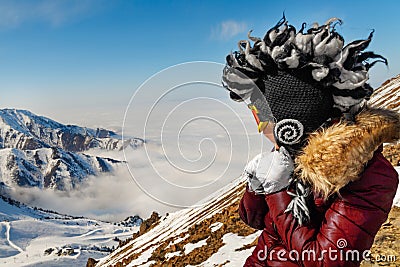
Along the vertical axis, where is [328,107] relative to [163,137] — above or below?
below

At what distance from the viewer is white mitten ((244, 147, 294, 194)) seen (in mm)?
2557

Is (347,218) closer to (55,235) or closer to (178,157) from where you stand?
(178,157)

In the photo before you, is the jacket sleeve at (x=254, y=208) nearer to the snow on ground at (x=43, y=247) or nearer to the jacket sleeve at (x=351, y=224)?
the jacket sleeve at (x=351, y=224)

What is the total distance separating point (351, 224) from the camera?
2.39 m

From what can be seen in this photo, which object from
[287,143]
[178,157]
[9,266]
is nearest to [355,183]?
[287,143]

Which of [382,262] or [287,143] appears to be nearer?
[287,143]

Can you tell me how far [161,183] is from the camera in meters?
3.05

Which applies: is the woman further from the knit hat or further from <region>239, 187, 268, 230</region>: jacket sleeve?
<region>239, 187, 268, 230</region>: jacket sleeve

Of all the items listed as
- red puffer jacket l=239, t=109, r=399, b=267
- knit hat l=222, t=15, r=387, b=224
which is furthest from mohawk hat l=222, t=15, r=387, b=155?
red puffer jacket l=239, t=109, r=399, b=267

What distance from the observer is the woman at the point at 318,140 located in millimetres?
2422

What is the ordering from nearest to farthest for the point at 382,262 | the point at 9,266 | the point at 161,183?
1. the point at 161,183
2. the point at 382,262
3. the point at 9,266

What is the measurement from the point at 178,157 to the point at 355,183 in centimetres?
143

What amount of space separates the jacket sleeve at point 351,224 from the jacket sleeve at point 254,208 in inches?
20.0

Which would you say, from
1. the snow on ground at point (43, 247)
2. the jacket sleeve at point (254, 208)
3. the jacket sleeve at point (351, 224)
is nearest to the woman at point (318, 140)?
the jacket sleeve at point (351, 224)
